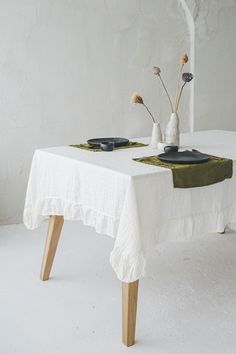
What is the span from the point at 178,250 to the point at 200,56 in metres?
2.03

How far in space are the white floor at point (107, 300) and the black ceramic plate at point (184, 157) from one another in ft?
2.50

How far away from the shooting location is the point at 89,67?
390 centimetres

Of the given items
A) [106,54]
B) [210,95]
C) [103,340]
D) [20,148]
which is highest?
[106,54]

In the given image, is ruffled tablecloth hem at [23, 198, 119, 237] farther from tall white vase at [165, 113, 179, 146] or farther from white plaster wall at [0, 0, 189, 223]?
white plaster wall at [0, 0, 189, 223]

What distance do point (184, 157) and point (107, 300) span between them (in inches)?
33.5

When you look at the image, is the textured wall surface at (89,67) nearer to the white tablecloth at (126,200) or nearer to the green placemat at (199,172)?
the white tablecloth at (126,200)

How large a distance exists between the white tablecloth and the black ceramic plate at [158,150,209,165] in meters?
0.13

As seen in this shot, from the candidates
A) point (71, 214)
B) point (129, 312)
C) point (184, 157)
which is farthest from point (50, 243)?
point (184, 157)

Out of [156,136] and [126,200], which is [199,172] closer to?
[126,200]

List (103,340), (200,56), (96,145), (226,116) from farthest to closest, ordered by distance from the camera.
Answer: (226,116) → (200,56) → (96,145) → (103,340)

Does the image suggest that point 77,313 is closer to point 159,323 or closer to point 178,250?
point 159,323

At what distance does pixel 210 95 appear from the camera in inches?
176

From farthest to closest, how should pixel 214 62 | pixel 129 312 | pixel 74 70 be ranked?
pixel 214 62
pixel 74 70
pixel 129 312

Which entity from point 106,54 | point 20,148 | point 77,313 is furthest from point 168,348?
point 106,54
